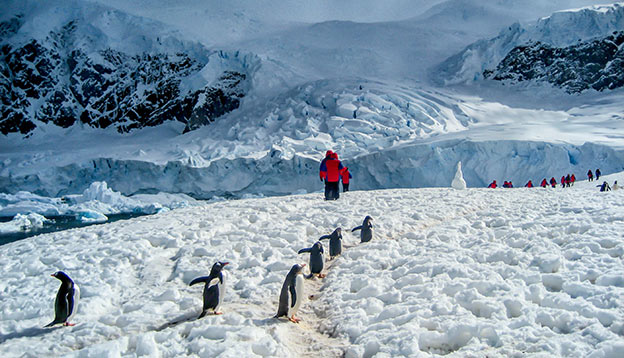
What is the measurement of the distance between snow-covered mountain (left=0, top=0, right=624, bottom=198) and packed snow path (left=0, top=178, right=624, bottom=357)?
15.5 m

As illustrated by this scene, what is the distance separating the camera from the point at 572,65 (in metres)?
33.0

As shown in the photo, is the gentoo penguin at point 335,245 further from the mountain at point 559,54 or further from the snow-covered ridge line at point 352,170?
the mountain at point 559,54

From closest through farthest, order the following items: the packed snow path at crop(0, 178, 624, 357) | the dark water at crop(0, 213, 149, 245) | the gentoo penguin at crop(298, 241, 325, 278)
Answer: the packed snow path at crop(0, 178, 624, 357)
the gentoo penguin at crop(298, 241, 325, 278)
the dark water at crop(0, 213, 149, 245)

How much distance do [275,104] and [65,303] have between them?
29.1 m

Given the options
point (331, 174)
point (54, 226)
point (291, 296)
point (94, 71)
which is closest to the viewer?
point (291, 296)

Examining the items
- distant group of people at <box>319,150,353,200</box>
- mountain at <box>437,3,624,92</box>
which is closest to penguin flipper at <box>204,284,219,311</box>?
distant group of people at <box>319,150,353,200</box>

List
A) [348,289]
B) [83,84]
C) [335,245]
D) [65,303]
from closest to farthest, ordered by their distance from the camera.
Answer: [65,303] < [348,289] < [335,245] < [83,84]

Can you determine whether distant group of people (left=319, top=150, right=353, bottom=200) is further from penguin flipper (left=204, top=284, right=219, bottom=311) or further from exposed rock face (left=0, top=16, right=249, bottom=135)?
exposed rock face (left=0, top=16, right=249, bottom=135)

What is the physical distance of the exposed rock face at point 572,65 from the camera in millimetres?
32094

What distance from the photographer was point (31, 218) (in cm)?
1964

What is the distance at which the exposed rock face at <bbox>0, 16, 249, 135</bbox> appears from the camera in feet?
145

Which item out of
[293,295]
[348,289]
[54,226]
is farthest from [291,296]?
[54,226]

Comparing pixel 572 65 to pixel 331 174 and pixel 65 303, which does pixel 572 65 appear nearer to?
pixel 331 174

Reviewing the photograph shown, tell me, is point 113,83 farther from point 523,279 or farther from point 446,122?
point 523,279
